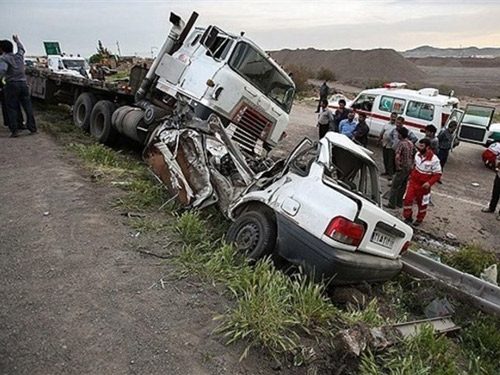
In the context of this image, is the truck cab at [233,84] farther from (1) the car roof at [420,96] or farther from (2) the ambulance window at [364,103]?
(2) the ambulance window at [364,103]

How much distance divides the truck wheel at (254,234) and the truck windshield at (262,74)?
396 cm

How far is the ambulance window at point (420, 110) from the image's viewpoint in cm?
1229

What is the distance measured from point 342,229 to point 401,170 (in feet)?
14.7

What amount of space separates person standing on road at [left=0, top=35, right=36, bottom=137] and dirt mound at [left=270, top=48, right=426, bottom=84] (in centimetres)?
3936

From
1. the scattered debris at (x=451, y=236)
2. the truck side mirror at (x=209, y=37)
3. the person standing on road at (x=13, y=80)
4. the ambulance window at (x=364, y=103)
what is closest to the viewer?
the scattered debris at (x=451, y=236)

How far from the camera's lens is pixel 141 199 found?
19.8 ft

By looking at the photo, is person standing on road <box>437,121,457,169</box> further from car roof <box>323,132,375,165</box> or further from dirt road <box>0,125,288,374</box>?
dirt road <box>0,125,288,374</box>

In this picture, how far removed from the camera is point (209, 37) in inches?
321

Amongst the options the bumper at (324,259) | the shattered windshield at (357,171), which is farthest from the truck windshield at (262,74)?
the bumper at (324,259)

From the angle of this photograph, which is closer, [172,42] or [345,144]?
[345,144]

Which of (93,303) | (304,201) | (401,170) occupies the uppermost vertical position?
(401,170)

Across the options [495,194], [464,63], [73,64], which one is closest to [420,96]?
[495,194]

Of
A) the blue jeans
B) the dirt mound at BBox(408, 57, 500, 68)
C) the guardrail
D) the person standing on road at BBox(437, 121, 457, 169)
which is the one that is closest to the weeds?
the guardrail

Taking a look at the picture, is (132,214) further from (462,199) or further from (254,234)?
(462,199)
